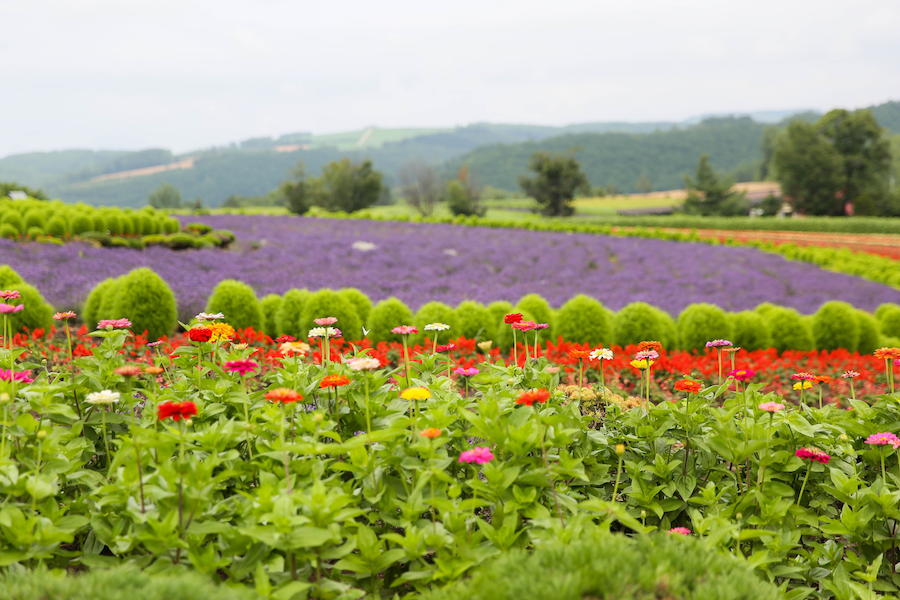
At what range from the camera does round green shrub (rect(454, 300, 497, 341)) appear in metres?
7.21

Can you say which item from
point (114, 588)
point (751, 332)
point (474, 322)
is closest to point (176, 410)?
point (114, 588)

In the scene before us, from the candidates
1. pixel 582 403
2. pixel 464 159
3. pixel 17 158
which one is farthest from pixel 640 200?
pixel 17 158

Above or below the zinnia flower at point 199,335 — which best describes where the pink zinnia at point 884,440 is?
below

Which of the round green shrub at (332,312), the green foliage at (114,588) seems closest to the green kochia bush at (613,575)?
the green foliage at (114,588)

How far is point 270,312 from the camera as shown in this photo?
7523 millimetres

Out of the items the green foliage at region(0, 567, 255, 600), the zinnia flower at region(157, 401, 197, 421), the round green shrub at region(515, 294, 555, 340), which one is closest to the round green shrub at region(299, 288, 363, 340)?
the round green shrub at region(515, 294, 555, 340)

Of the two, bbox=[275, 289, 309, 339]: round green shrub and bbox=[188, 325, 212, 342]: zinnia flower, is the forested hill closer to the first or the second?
bbox=[275, 289, 309, 339]: round green shrub

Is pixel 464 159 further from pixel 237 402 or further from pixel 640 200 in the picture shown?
pixel 237 402

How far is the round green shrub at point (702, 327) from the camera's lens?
25.0 ft

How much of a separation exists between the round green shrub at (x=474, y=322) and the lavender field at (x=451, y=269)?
184 centimetres

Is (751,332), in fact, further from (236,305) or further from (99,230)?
(99,230)

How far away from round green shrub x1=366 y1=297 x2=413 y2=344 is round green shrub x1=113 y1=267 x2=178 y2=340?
7.94 feet

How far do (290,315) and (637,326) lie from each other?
15.8ft

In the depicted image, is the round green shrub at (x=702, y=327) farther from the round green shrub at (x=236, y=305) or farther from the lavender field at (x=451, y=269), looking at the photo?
the round green shrub at (x=236, y=305)
